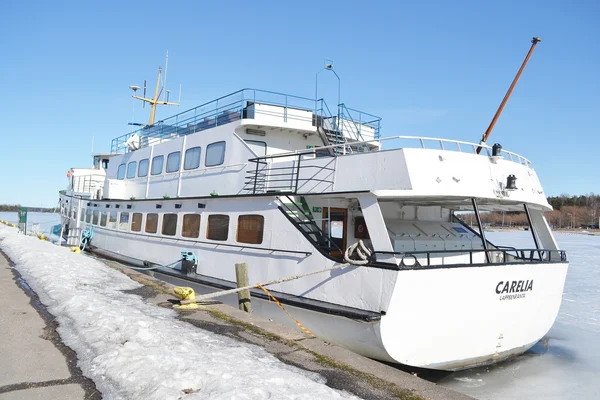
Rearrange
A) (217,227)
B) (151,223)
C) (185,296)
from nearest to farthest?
1. (185,296)
2. (217,227)
3. (151,223)

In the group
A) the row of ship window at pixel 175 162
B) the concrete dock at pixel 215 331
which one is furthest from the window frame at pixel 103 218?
the concrete dock at pixel 215 331

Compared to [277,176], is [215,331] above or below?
below

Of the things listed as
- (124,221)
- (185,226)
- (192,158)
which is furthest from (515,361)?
(124,221)

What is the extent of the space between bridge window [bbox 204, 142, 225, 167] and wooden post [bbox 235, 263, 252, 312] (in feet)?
10.6

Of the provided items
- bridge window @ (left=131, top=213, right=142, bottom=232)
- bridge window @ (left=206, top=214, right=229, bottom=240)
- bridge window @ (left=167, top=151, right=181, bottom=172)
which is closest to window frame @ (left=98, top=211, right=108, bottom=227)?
bridge window @ (left=131, top=213, right=142, bottom=232)

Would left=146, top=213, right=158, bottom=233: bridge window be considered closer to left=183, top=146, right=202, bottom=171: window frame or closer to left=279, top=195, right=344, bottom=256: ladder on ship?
left=183, top=146, right=202, bottom=171: window frame

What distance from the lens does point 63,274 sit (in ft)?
32.3

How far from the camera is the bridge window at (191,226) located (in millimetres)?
11531

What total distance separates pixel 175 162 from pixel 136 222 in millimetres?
2968

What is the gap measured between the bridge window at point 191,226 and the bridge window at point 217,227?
60 cm

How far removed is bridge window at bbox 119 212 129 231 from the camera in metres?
15.6

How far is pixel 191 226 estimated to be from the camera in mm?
11781

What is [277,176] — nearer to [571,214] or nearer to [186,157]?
[186,157]

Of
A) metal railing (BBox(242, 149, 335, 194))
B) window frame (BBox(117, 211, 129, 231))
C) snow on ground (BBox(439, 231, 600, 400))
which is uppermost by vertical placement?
metal railing (BBox(242, 149, 335, 194))
